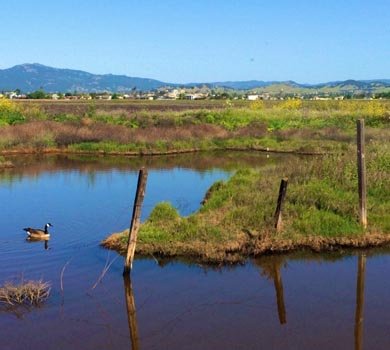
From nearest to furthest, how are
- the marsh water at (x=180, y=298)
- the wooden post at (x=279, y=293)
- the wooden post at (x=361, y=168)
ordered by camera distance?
the marsh water at (x=180, y=298) → the wooden post at (x=279, y=293) → the wooden post at (x=361, y=168)

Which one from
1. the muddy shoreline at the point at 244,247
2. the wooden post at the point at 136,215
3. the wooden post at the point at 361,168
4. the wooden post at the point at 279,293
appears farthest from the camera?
the wooden post at the point at 361,168

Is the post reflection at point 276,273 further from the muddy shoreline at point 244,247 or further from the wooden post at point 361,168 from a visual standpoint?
the wooden post at point 361,168

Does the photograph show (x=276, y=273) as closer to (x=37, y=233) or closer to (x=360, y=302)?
(x=360, y=302)

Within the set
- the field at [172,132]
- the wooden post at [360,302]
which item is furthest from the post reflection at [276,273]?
the field at [172,132]

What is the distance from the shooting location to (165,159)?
110ft

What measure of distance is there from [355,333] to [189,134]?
31688mm

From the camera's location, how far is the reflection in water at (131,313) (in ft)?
31.0

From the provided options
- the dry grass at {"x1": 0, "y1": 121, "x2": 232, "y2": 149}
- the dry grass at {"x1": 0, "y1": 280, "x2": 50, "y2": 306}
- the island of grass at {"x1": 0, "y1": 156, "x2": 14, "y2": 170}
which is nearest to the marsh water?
the dry grass at {"x1": 0, "y1": 280, "x2": 50, "y2": 306}

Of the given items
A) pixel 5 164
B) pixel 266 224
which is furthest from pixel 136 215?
pixel 5 164

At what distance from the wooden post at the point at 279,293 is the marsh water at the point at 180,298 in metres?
0.02

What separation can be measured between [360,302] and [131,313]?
447cm

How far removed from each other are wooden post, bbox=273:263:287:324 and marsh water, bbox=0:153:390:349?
2 cm

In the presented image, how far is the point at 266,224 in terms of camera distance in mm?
14211

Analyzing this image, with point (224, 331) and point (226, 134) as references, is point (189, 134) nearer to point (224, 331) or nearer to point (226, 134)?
point (226, 134)
